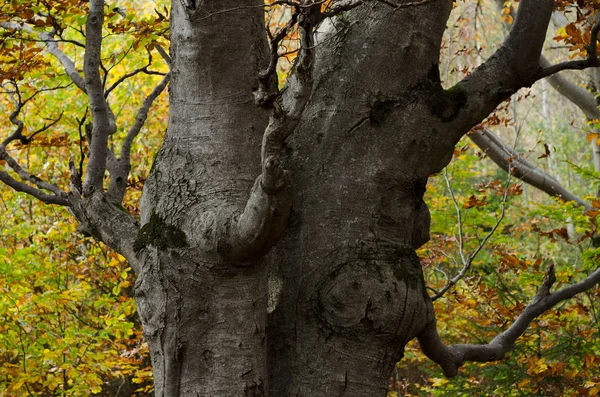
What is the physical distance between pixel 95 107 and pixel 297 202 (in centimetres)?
98

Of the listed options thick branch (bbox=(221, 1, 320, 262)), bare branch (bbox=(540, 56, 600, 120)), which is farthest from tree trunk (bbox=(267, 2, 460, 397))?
bare branch (bbox=(540, 56, 600, 120))

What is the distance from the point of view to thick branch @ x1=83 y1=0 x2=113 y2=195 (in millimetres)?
2609

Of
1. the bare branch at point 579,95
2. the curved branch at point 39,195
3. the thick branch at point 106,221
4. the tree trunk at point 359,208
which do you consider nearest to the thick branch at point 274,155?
the tree trunk at point 359,208

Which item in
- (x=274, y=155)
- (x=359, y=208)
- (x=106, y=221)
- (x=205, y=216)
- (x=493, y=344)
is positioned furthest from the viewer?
(x=493, y=344)

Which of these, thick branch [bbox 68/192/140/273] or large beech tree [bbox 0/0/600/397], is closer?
large beech tree [bbox 0/0/600/397]

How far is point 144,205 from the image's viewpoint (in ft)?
7.70

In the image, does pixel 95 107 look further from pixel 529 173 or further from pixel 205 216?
pixel 529 173

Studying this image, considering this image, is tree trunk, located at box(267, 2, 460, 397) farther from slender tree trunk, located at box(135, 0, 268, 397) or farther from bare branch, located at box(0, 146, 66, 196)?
bare branch, located at box(0, 146, 66, 196)

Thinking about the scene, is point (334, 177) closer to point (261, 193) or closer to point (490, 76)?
point (261, 193)

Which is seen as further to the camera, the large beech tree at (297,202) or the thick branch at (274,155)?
the large beech tree at (297,202)

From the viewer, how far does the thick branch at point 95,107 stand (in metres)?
2.61

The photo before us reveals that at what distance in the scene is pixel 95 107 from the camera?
273 cm

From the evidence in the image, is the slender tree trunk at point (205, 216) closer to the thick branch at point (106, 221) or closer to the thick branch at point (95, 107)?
the thick branch at point (106, 221)

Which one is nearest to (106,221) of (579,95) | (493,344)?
(493,344)
